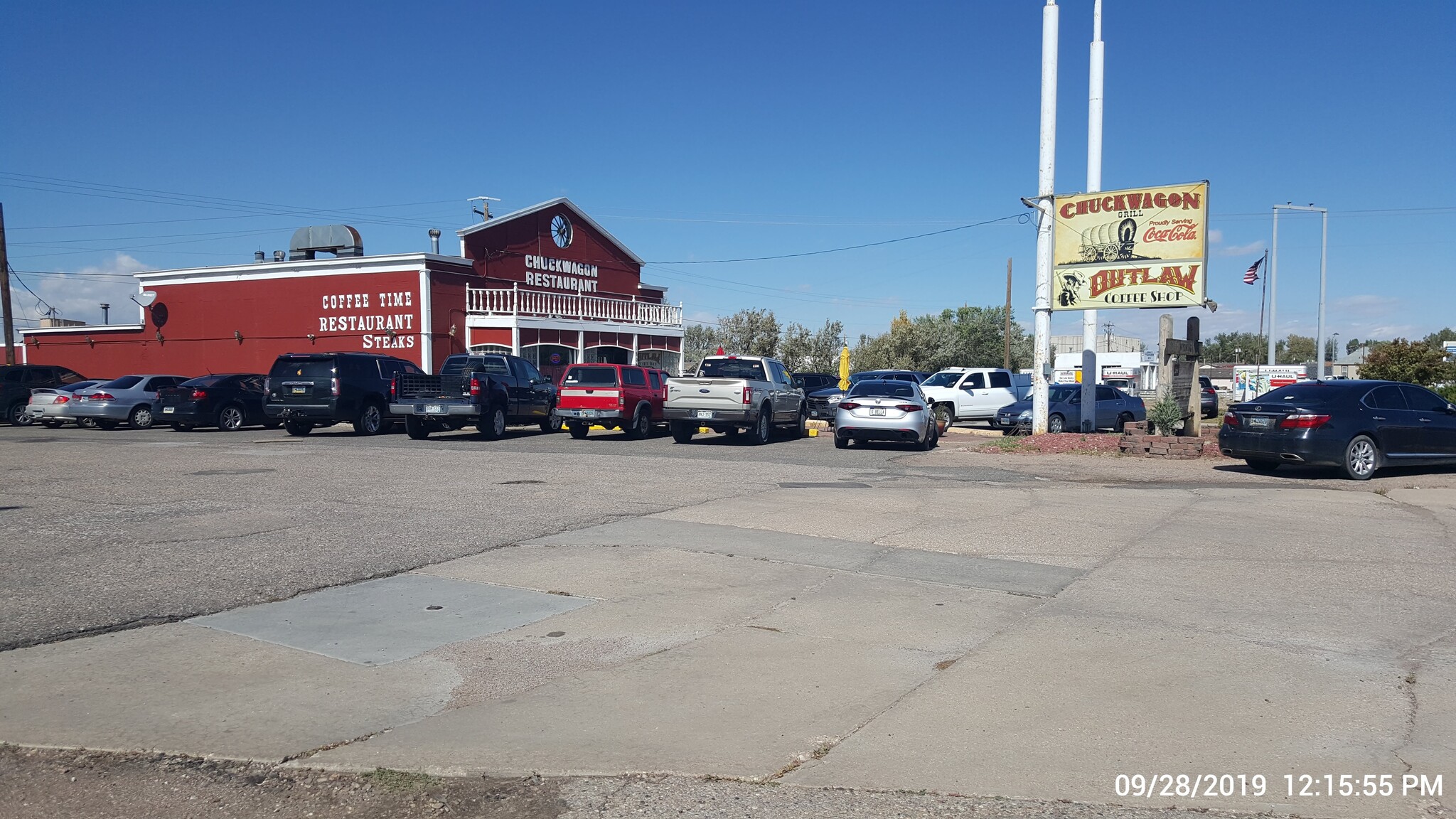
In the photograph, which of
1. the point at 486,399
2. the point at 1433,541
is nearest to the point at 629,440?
the point at 486,399

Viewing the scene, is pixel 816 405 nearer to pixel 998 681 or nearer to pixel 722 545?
pixel 722 545

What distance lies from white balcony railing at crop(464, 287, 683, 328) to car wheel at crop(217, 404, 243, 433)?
38.3 feet

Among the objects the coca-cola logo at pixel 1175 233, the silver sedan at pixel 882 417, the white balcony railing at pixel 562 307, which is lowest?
the silver sedan at pixel 882 417

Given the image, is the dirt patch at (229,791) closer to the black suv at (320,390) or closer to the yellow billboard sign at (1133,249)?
the black suv at (320,390)

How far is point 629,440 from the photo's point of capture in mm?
23172

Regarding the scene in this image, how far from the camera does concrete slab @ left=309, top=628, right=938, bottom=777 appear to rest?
14.7ft

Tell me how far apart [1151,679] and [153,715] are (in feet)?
17.2

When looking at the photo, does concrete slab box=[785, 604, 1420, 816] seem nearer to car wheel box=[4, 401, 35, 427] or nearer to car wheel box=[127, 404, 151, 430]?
car wheel box=[127, 404, 151, 430]

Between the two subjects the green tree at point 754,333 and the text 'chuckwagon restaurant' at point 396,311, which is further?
the green tree at point 754,333

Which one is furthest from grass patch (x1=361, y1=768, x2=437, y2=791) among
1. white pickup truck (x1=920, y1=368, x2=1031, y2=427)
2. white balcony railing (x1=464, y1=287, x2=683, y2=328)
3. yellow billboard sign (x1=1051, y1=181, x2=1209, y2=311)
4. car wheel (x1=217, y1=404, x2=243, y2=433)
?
white balcony railing (x1=464, y1=287, x2=683, y2=328)

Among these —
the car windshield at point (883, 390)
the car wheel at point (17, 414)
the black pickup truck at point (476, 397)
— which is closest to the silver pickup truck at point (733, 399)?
the car windshield at point (883, 390)

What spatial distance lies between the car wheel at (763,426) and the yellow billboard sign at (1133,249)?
7095mm

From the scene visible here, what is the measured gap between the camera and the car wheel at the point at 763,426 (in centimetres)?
2211

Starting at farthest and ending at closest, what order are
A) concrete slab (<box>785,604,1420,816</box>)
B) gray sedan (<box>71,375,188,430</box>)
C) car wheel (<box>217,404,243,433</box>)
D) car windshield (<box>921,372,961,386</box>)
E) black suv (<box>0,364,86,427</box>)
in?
car windshield (<box>921,372,961,386</box>)
black suv (<box>0,364,86,427</box>)
gray sedan (<box>71,375,188,430</box>)
car wheel (<box>217,404,243,433</box>)
concrete slab (<box>785,604,1420,816</box>)
